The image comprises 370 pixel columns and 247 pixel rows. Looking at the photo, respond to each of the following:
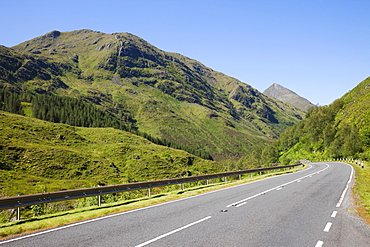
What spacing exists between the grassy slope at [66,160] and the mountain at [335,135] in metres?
47.1

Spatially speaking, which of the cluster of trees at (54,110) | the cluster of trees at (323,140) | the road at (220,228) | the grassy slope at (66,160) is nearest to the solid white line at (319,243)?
the road at (220,228)

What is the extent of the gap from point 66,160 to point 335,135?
319 ft

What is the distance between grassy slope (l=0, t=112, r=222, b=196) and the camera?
210 feet

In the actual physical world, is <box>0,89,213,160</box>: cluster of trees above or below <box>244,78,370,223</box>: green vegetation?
above

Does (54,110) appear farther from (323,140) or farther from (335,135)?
(335,135)

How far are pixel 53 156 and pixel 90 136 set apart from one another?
44505mm

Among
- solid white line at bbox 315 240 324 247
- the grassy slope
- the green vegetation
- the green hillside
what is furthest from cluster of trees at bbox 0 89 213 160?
solid white line at bbox 315 240 324 247

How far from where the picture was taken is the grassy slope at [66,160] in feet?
210

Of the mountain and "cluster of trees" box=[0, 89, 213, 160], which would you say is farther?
"cluster of trees" box=[0, 89, 213, 160]

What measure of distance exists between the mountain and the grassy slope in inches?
1855

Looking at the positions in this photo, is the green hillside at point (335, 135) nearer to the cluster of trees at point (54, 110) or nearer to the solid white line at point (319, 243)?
the solid white line at point (319, 243)

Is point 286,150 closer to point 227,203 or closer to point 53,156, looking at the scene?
→ point 53,156

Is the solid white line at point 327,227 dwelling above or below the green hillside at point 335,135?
below

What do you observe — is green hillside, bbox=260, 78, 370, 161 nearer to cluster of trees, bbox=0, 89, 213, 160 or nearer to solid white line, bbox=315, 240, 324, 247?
solid white line, bbox=315, 240, 324, 247
